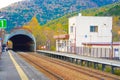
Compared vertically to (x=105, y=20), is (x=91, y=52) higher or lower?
lower

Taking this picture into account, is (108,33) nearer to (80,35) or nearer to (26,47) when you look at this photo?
(80,35)

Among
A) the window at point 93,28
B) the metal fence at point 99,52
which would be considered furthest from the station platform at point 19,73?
the window at point 93,28

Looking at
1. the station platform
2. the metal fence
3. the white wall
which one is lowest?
the station platform

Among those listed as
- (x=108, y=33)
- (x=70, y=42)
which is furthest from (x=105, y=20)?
(x=70, y=42)

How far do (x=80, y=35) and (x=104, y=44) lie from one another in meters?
10.8

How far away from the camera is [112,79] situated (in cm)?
2538

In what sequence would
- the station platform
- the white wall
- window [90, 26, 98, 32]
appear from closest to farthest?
the station platform < the white wall < window [90, 26, 98, 32]

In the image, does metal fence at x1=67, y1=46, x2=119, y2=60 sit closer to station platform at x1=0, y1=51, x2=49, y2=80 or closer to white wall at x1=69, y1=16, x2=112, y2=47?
station platform at x1=0, y1=51, x2=49, y2=80

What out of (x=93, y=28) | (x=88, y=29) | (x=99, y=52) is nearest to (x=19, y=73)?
(x=99, y=52)

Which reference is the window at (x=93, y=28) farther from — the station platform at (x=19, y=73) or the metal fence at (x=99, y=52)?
the station platform at (x=19, y=73)

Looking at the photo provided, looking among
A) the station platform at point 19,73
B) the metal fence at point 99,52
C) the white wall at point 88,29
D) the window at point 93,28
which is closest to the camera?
the station platform at point 19,73

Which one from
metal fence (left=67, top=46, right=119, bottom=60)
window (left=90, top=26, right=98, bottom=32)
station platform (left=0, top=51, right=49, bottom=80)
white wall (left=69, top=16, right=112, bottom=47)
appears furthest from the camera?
window (left=90, top=26, right=98, bottom=32)

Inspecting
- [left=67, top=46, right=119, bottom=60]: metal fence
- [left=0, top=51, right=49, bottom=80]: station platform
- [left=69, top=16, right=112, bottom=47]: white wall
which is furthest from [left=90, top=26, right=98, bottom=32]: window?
[left=0, top=51, right=49, bottom=80]: station platform

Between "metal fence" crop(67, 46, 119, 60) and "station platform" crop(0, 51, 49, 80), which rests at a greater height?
"metal fence" crop(67, 46, 119, 60)
